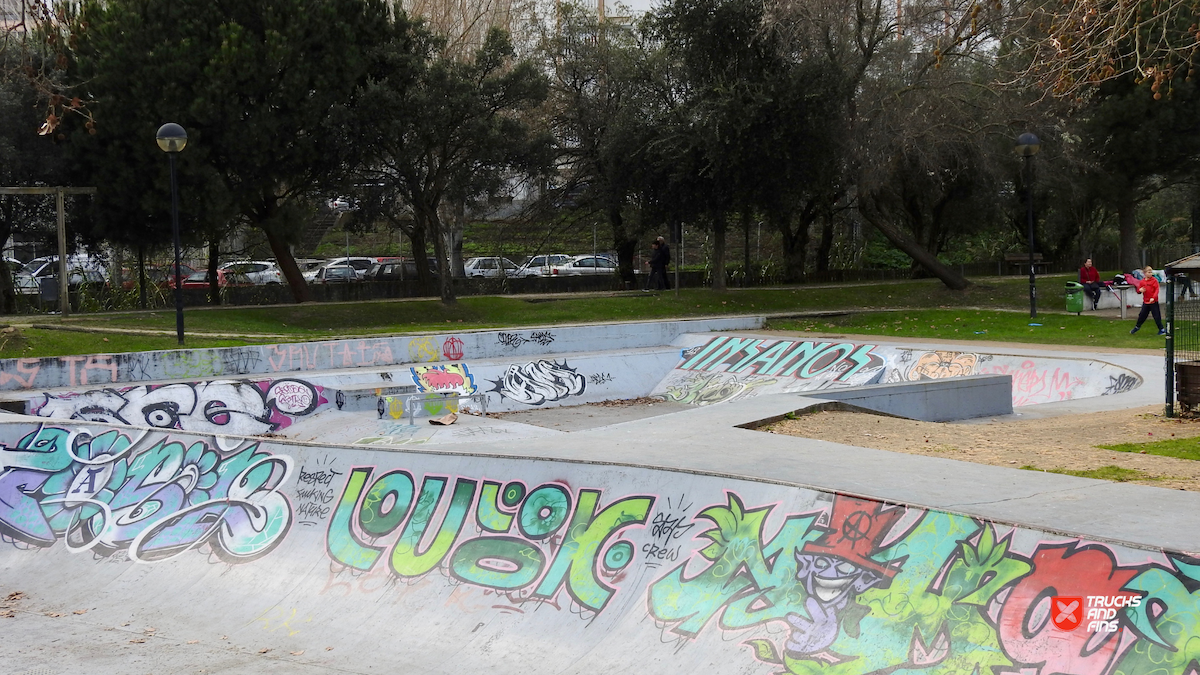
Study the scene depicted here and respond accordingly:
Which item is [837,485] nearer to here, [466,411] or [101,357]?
[466,411]

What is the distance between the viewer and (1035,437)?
1193cm

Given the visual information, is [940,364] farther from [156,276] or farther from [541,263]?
[156,276]

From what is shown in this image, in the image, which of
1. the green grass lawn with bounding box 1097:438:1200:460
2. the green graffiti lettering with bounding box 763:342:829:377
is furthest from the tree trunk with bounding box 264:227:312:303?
the green grass lawn with bounding box 1097:438:1200:460

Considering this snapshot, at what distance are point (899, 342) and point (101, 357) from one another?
53.2ft

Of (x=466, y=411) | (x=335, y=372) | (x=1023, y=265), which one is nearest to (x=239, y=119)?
(x=335, y=372)

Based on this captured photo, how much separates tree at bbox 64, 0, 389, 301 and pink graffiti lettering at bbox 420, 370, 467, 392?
9800 mm

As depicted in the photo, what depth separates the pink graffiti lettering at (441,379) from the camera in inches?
827

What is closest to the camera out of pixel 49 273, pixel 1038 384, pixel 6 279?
pixel 1038 384

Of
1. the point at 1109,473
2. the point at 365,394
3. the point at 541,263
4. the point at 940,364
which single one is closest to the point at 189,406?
the point at 365,394

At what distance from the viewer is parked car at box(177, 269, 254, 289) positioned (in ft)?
113

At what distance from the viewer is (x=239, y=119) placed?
2723 centimetres

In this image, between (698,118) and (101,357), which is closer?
(101,357)

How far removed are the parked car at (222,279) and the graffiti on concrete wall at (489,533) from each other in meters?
26.0

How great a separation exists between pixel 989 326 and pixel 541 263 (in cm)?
2181
